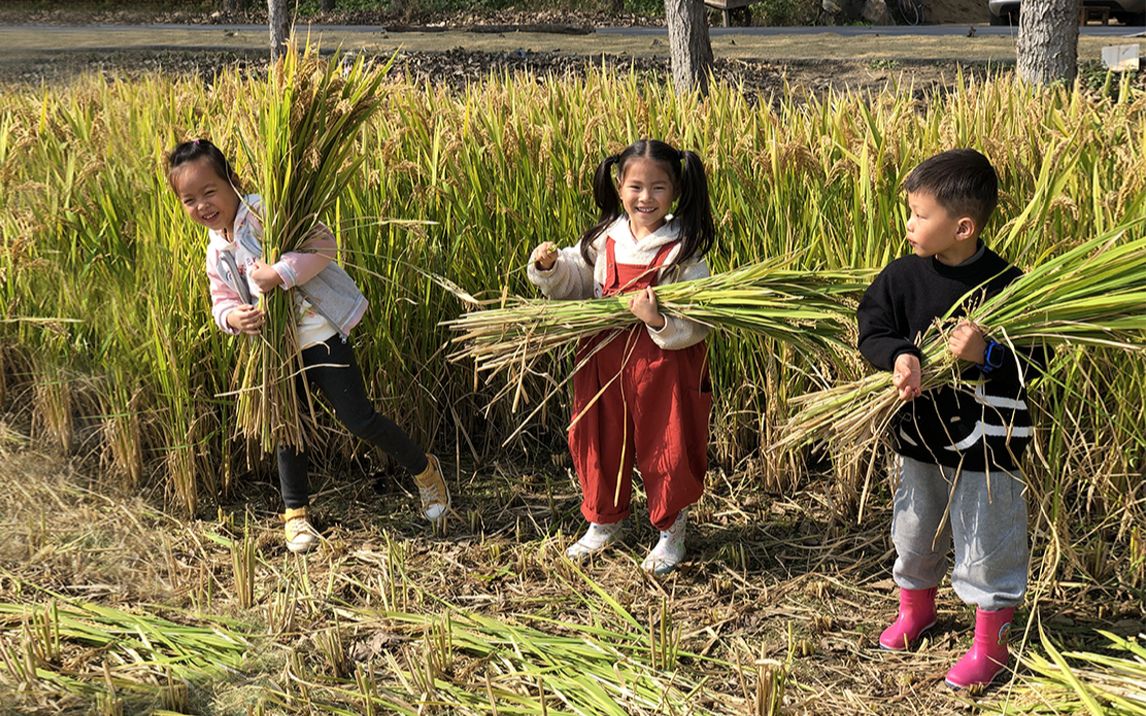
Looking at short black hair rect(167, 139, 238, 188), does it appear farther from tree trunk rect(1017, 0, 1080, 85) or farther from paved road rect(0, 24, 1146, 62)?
paved road rect(0, 24, 1146, 62)

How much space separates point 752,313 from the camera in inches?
106

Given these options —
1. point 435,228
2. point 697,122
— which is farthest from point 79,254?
point 697,122

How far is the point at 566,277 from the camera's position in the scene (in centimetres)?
309

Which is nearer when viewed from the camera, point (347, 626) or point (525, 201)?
point (347, 626)

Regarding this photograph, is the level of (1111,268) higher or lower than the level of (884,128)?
lower

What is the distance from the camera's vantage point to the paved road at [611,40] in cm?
1183

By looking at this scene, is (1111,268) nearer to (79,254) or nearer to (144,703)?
(144,703)

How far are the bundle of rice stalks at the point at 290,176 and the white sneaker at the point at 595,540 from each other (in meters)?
0.81

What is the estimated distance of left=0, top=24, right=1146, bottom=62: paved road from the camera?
11.8 meters

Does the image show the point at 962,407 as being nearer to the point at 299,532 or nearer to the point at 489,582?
the point at 489,582

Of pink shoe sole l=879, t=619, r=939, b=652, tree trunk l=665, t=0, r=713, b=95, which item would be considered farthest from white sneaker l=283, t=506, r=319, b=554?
tree trunk l=665, t=0, r=713, b=95

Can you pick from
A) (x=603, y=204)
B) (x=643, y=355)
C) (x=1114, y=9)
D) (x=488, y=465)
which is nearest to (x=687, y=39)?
(x=488, y=465)

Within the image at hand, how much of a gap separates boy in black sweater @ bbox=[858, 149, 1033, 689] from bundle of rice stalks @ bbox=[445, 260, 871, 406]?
0.20 metres

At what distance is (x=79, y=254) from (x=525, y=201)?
4.51 feet
